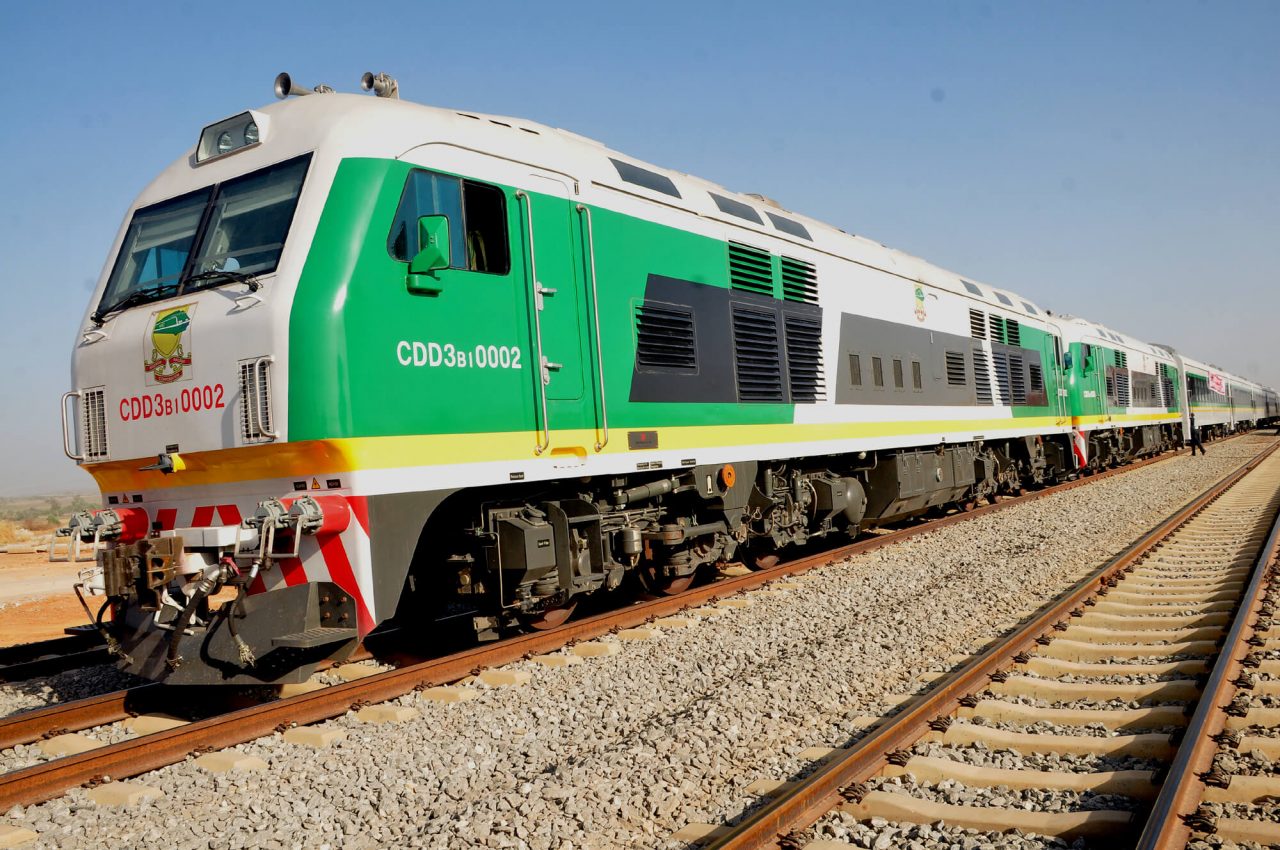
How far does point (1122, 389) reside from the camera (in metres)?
25.9

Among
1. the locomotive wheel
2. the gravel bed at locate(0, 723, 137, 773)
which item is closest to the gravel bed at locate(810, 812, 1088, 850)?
the locomotive wheel

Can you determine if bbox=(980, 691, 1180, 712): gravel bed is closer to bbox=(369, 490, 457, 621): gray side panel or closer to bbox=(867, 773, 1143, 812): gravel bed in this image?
bbox=(867, 773, 1143, 812): gravel bed

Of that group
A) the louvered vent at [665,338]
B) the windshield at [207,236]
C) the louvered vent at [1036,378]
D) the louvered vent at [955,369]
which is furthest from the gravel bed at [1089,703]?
the louvered vent at [1036,378]

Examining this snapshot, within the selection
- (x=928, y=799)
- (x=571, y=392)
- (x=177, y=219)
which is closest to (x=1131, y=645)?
(x=928, y=799)

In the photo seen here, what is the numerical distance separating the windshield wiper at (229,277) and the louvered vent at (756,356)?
465 cm

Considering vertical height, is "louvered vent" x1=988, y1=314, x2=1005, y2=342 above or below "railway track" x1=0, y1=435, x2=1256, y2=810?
above

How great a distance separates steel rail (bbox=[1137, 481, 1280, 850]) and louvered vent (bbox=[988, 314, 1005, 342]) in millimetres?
10453

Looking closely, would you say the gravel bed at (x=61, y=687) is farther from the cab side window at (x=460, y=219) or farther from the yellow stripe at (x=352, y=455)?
the cab side window at (x=460, y=219)

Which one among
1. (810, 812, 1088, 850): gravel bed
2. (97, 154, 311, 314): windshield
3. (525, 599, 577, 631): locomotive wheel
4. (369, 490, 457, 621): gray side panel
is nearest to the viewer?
(810, 812, 1088, 850): gravel bed

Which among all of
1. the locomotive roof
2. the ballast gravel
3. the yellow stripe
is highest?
the locomotive roof

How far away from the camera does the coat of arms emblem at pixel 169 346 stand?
5.86m

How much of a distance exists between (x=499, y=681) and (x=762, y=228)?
18.6 feet

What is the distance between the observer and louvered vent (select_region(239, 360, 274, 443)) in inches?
212

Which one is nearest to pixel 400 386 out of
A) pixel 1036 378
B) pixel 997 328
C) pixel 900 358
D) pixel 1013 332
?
pixel 900 358
